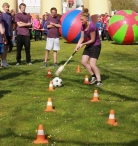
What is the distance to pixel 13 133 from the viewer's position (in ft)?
21.5

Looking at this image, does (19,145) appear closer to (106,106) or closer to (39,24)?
(106,106)

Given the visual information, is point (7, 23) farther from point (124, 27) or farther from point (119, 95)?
point (124, 27)

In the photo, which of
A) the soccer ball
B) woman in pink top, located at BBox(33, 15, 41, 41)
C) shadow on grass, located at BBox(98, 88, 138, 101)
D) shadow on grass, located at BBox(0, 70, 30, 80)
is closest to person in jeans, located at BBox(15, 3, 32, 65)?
shadow on grass, located at BBox(0, 70, 30, 80)

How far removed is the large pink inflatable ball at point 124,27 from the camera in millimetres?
22406

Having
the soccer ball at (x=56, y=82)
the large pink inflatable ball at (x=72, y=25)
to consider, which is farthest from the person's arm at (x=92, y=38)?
the large pink inflatable ball at (x=72, y=25)

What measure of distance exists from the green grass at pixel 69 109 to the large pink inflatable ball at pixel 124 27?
921 cm

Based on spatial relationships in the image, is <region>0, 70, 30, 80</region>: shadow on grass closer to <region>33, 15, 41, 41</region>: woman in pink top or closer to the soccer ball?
the soccer ball

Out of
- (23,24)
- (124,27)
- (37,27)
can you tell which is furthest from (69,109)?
(37,27)

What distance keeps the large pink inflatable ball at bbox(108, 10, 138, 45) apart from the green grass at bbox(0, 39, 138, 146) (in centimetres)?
921

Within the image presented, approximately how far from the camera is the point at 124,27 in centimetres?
2244

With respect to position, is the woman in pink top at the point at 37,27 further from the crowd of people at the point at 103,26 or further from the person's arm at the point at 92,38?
the person's arm at the point at 92,38

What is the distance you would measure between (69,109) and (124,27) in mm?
15067

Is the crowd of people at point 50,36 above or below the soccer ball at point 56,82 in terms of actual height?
above

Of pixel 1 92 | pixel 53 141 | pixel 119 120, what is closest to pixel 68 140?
pixel 53 141
